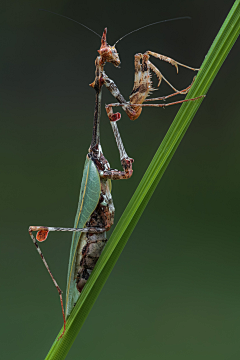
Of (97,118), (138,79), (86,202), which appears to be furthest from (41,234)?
(138,79)

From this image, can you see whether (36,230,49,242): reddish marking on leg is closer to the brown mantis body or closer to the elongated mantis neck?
the elongated mantis neck

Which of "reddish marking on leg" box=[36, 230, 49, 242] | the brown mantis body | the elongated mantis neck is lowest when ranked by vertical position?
"reddish marking on leg" box=[36, 230, 49, 242]

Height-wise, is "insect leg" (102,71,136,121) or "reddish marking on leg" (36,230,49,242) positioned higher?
"insect leg" (102,71,136,121)

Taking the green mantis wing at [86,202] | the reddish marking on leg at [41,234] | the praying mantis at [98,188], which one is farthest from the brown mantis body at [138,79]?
the reddish marking on leg at [41,234]

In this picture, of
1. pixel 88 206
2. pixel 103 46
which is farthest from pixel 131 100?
pixel 88 206

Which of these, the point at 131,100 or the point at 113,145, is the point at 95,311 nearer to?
the point at 113,145

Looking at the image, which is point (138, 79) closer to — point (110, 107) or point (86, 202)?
point (110, 107)

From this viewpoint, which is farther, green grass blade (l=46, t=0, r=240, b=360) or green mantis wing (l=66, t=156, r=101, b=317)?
green mantis wing (l=66, t=156, r=101, b=317)

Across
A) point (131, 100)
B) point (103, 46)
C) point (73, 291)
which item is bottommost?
point (73, 291)

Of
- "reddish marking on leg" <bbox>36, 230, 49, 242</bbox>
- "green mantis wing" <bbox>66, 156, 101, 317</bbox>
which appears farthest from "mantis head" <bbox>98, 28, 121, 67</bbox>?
"reddish marking on leg" <bbox>36, 230, 49, 242</bbox>
